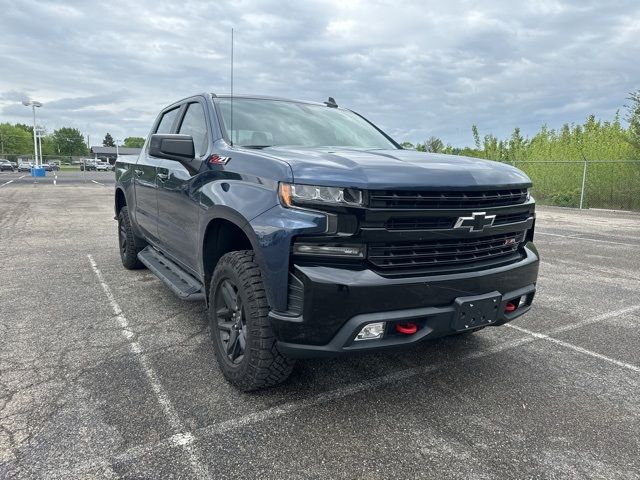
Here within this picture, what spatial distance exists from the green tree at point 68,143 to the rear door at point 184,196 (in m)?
125

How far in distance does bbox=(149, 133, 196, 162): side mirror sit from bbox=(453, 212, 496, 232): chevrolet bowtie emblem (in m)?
1.84

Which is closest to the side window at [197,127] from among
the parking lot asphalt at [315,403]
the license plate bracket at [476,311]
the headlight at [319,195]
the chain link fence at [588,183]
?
the headlight at [319,195]

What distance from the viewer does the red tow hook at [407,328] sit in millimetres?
2488

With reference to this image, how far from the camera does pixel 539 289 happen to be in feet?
17.6

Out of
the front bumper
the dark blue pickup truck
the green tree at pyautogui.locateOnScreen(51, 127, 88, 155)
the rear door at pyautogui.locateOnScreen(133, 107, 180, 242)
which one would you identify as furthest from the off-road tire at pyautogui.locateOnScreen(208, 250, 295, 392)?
the green tree at pyautogui.locateOnScreen(51, 127, 88, 155)

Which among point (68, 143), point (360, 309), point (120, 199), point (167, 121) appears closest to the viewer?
point (360, 309)

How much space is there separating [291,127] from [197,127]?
2.60ft

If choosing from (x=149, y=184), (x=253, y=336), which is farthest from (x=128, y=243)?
(x=253, y=336)

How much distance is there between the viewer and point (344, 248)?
2.37 m

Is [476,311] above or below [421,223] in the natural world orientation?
below

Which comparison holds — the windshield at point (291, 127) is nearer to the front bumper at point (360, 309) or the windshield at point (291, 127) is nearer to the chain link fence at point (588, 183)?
the front bumper at point (360, 309)

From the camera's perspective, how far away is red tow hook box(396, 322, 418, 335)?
2488 mm

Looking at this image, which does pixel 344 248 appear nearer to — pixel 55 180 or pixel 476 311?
pixel 476 311

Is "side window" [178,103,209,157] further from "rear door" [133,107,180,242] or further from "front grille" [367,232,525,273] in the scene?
"front grille" [367,232,525,273]
